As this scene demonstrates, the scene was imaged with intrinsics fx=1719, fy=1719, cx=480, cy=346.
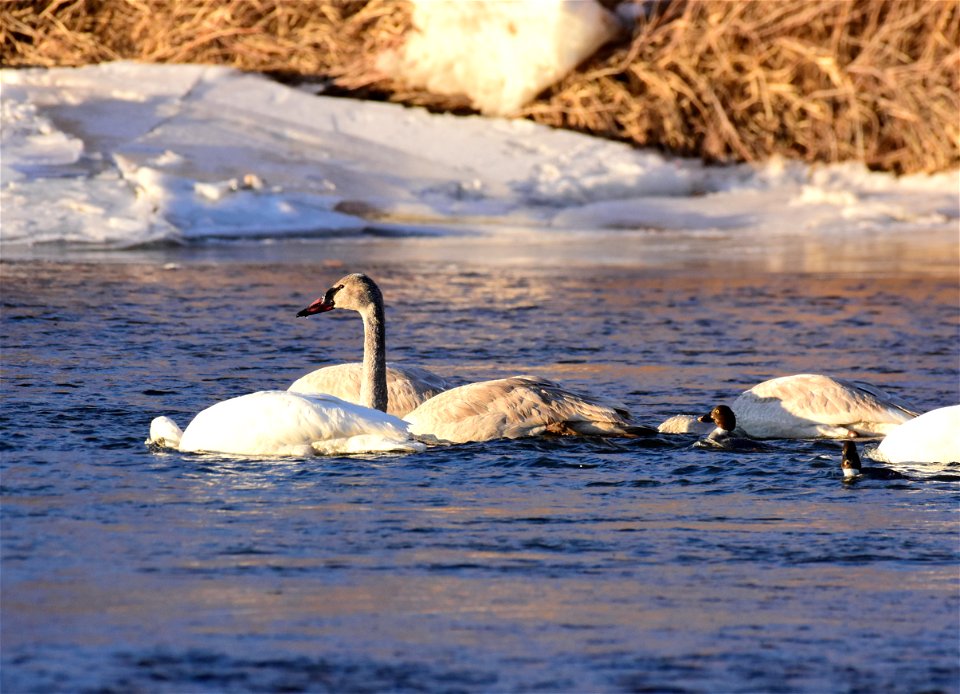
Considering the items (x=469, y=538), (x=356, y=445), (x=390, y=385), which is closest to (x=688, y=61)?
(x=390, y=385)

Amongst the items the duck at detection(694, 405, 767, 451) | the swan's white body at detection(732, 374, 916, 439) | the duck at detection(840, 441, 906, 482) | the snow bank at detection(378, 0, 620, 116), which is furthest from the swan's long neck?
the snow bank at detection(378, 0, 620, 116)

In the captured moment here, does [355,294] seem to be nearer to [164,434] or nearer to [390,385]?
[390,385]

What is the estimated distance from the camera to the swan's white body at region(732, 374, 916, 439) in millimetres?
8125

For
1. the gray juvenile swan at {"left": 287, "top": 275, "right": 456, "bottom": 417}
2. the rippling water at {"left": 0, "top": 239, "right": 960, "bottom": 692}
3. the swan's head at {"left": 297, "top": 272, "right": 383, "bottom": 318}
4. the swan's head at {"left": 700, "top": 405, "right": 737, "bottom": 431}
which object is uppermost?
the swan's head at {"left": 297, "top": 272, "right": 383, "bottom": 318}

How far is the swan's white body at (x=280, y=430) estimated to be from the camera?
23.7 ft

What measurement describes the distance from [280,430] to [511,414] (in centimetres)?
115

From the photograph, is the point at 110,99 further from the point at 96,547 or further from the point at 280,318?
the point at 96,547

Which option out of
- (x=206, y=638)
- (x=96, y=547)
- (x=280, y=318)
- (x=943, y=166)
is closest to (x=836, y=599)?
(x=206, y=638)

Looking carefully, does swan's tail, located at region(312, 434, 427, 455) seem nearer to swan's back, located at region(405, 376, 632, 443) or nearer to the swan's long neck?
swan's back, located at region(405, 376, 632, 443)

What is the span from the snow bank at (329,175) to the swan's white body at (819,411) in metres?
8.20

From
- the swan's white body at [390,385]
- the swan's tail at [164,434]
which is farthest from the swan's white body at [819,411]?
the swan's tail at [164,434]

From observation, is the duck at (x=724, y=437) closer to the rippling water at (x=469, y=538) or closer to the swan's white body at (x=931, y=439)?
the rippling water at (x=469, y=538)

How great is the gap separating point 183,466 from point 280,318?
4.93 metres

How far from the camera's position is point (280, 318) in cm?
1192
